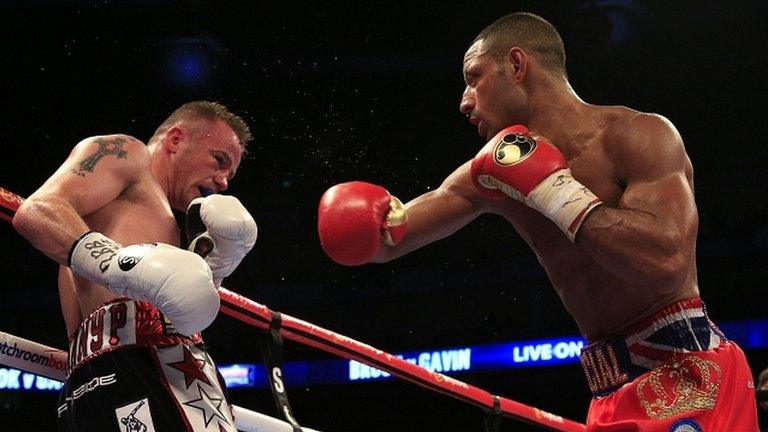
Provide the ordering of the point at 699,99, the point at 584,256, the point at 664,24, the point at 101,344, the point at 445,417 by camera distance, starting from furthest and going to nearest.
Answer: the point at 445,417
the point at 699,99
the point at 664,24
the point at 584,256
the point at 101,344

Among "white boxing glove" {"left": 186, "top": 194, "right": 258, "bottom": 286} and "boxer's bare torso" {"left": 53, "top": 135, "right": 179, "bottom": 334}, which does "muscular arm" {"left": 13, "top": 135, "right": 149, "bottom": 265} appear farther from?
"white boxing glove" {"left": 186, "top": 194, "right": 258, "bottom": 286}

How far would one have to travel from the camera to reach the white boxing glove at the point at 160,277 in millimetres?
1563

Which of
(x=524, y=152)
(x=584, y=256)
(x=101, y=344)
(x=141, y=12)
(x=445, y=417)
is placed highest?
(x=141, y=12)

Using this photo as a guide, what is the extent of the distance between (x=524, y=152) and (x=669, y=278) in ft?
1.29

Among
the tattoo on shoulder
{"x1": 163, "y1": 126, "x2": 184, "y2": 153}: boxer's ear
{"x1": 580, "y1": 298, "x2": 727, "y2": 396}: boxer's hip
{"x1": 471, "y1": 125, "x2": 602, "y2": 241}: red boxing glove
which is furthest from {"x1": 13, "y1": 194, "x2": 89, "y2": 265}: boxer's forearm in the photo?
{"x1": 580, "y1": 298, "x2": 727, "y2": 396}: boxer's hip

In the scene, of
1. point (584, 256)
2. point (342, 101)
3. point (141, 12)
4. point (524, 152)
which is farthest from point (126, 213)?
point (342, 101)

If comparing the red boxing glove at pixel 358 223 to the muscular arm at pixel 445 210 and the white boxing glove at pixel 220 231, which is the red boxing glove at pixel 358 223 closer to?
the muscular arm at pixel 445 210

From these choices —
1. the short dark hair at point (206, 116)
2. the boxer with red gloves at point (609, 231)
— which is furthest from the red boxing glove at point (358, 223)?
the short dark hair at point (206, 116)

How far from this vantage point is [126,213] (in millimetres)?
1976

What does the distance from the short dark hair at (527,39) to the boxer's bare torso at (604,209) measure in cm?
20

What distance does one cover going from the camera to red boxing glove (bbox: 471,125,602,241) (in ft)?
5.72

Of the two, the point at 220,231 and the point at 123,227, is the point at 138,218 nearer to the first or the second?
the point at 123,227

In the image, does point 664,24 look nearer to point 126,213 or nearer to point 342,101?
point 342,101

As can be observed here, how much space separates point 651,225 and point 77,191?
1.20m
